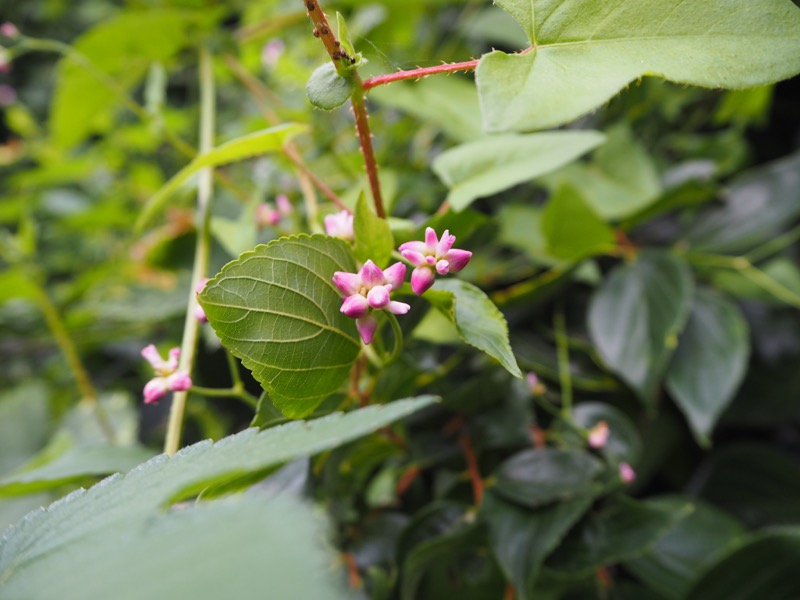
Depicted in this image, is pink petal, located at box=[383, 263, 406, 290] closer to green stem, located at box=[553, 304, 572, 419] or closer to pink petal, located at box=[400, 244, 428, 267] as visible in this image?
pink petal, located at box=[400, 244, 428, 267]

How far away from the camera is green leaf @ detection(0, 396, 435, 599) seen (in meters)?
0.16

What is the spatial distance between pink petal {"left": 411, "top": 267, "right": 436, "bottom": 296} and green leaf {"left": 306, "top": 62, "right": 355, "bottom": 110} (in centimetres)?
7

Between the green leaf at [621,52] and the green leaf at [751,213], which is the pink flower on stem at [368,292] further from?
the green leaf at [751,213]

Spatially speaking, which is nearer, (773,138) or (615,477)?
(615,477)

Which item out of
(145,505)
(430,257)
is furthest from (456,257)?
(145,505)

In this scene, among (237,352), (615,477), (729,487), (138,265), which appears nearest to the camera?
(237,352)

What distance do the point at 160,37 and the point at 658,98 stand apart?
0.53m

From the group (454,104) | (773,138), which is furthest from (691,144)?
(454,104)

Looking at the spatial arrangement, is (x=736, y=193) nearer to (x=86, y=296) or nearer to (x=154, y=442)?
(x=154, y=442)

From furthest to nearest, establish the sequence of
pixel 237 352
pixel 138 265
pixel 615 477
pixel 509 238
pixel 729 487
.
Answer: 1. pixel 138 265
2. pixel 729 487
3. pixel 509 238
4. pixel 615 477
5. pixel 237 352

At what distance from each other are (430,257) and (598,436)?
0.79 ft

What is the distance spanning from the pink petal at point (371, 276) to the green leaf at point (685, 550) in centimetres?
36

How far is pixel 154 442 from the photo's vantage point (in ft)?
2.41

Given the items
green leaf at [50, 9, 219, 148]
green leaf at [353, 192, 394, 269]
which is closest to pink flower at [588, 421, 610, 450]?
green leaf at [353, 192, 394, 269]
